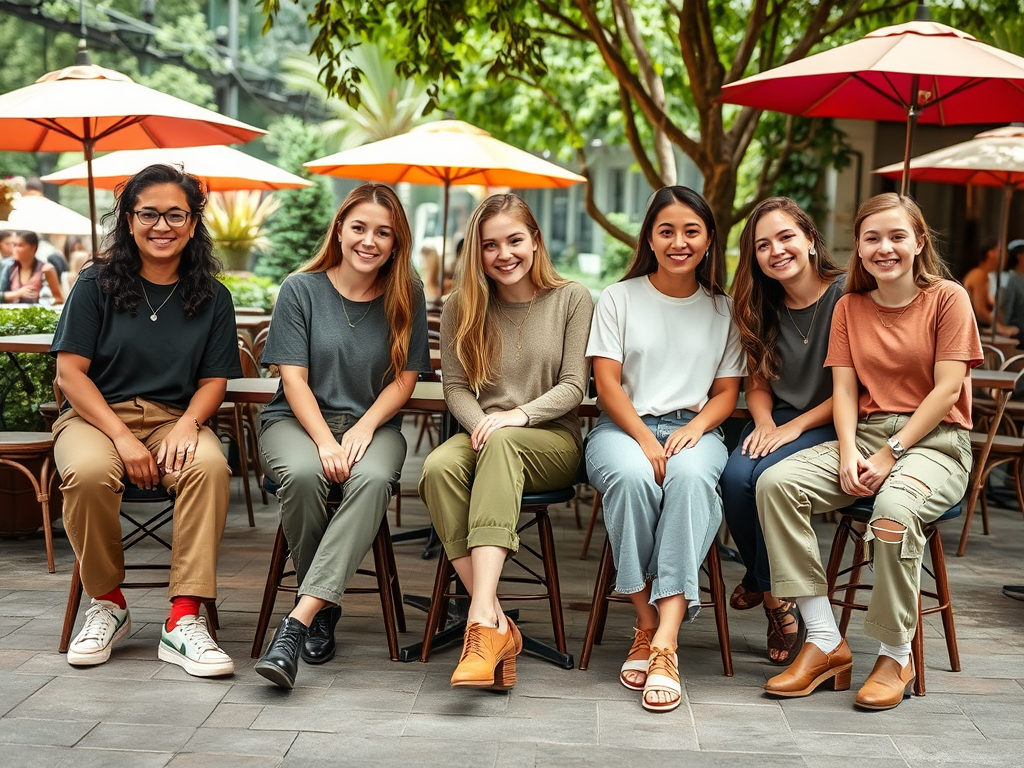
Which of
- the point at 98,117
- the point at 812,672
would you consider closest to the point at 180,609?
the point at 812,672

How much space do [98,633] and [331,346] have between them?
120 centimetres

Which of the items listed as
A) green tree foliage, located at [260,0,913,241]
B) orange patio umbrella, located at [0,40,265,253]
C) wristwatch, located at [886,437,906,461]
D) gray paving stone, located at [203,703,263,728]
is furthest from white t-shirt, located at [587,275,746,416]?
green tree foliage, located at [260,0,913,241]

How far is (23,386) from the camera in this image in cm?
552

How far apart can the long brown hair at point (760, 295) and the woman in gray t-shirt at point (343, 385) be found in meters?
1.12

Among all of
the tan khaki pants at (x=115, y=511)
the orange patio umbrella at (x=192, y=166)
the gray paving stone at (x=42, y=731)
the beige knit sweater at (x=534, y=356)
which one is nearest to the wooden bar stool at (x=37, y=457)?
the tan khaki pants at (x=115, y=511)

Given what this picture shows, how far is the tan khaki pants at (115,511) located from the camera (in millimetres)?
3451

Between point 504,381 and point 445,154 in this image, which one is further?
point 445,154

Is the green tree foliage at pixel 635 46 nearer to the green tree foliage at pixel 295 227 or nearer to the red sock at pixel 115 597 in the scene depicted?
the red sock at pixel 115 597

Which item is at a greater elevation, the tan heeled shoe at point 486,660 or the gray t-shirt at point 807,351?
the gray t-shirt at point 807,351

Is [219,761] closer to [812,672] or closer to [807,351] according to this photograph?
[812,672]

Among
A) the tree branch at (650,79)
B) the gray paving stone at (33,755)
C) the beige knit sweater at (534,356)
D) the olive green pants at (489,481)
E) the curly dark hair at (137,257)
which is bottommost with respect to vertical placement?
the gray paving stone at (33,755)

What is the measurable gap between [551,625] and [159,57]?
19280 mm

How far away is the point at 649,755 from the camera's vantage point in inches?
114

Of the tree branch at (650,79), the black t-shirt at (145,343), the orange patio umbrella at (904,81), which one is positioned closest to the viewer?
the black t-shirt at (145,343)
